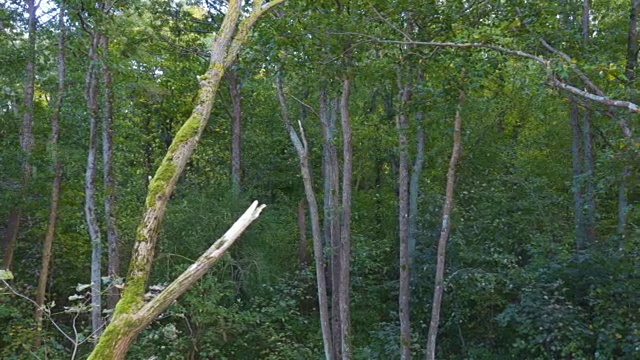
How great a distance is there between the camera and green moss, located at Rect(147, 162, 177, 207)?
142 inches

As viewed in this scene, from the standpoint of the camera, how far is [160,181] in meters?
3.65

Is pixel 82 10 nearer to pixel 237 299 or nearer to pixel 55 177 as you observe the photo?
pixel 55 177

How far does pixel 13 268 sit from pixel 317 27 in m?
8.08

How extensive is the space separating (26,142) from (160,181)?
9211mm

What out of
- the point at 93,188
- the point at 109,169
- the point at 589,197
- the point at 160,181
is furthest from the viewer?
the point at 589,197

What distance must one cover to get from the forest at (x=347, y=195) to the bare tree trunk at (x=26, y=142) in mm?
40

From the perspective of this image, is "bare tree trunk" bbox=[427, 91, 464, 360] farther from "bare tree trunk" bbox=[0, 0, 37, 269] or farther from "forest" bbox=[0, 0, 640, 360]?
"bare tree trunk" bbox=[0, 0, 37, 269]

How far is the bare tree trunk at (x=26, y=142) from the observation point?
11.5 m

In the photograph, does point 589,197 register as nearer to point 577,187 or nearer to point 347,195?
point 577,187

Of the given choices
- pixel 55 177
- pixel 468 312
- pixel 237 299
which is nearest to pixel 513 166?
pixel 468 312

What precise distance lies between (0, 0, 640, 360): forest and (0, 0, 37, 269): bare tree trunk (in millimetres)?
40

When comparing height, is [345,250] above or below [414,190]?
below

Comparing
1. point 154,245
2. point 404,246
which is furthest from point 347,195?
point 154,245

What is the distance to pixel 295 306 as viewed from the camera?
13.0 m
